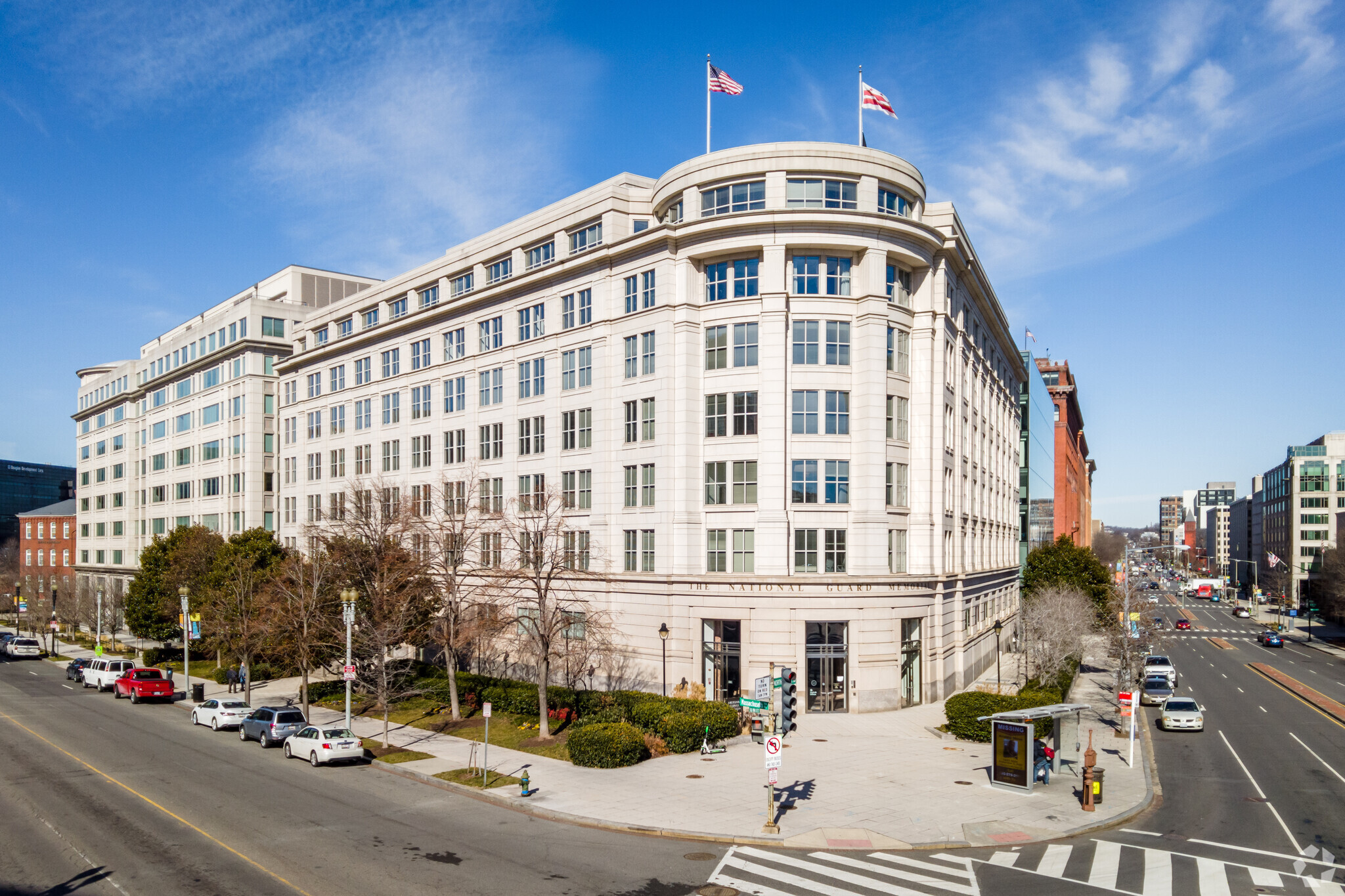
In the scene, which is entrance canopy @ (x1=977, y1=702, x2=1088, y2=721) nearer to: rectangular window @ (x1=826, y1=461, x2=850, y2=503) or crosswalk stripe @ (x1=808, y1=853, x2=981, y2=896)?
crosswalk stripe @ (x1=808, y1=853, x2=981, y2=896)

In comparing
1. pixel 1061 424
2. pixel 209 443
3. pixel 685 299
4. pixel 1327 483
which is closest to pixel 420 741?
pixel 685 299

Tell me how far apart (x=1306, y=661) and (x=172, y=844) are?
82.7m

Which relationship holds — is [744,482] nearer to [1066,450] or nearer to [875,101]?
[875,101]

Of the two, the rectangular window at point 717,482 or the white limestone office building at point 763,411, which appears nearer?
the white limestone office building at point 763,411

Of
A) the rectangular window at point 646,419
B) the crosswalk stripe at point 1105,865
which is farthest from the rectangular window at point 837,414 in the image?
the crosswalk stripe at point 1105,865

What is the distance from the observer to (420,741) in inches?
1442

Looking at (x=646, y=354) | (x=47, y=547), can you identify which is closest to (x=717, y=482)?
(x=646, y=354)

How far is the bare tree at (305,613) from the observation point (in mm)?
41125

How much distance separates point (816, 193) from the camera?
1716 inches

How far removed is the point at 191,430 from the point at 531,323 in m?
53.9

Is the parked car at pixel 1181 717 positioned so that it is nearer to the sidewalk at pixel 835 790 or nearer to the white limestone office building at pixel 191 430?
the sidewalk at pixel 835 790

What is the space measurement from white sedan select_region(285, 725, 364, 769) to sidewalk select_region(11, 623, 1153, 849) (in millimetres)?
1359

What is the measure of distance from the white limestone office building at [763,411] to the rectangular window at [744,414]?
97mm

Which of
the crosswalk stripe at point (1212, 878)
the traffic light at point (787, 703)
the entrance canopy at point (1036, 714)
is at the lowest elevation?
the crosswalk stripe at point (1212, 878)
